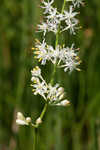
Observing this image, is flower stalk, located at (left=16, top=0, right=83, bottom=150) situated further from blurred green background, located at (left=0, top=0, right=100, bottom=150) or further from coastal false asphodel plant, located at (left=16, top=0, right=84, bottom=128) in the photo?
blurred green background, located at (left=0, top=0, right=100, bottom=150)

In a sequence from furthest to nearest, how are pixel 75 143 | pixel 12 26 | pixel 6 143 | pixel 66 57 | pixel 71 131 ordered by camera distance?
1. pixel 12 26
2. pixel 6 143
3. pixel 71 131
4. pixel 75 143
5. pixel 66 57

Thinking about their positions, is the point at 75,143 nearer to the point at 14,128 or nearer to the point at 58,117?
the point at 58,117

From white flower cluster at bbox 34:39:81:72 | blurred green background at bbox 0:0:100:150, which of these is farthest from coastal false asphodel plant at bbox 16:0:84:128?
blurred green background at bbox 0:0:100:150

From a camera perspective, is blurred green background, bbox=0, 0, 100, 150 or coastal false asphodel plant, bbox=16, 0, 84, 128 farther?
blurred green background, bbox=0, 0, 100, 150

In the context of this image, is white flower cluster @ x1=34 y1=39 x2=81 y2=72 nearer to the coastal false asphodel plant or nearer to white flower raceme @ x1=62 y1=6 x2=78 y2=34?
the coastal false asphodel plant

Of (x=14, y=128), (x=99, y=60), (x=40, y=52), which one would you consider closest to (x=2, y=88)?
(x=14, y=128)

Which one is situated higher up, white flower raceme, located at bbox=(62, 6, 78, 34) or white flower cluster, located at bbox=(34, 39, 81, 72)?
white flower raceme, located at bbox=(62, 6, 78, 34)

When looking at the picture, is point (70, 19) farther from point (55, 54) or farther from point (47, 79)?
point (47, 79)

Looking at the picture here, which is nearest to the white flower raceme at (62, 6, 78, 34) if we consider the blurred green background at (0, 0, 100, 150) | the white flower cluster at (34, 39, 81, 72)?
the white flower cluster at (34, 39, 81, 72)

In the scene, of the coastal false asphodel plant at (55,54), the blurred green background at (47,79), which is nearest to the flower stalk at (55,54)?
the coastal false asphodel plant at (55,54)
